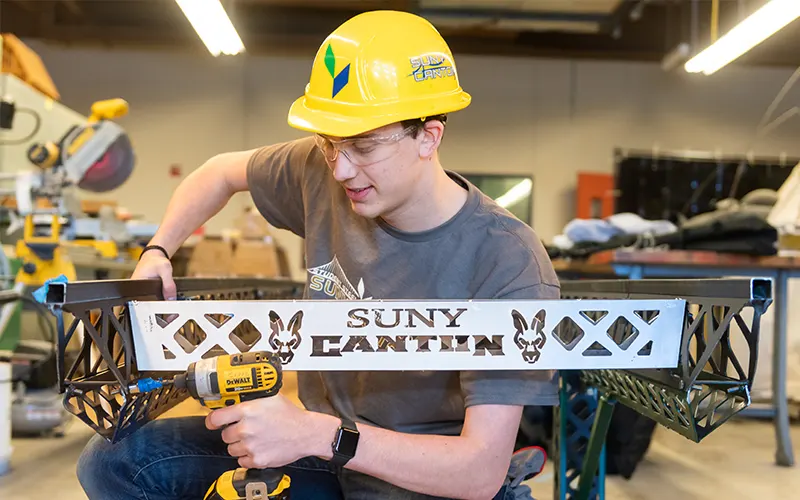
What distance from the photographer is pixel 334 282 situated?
156 cm

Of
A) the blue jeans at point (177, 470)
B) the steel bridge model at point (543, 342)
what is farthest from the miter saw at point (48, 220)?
the steel bridge model at point (543, 342)

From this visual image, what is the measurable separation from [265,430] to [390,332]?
244mm

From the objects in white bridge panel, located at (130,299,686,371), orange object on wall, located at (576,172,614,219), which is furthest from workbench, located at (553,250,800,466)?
orange object on wall, located at (576,172,614,219)

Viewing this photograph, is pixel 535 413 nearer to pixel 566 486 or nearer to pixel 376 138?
pixel 566 486

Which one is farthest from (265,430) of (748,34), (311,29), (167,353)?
(311,29)

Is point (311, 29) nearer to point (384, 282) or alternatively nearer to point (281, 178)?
point (281, 178)

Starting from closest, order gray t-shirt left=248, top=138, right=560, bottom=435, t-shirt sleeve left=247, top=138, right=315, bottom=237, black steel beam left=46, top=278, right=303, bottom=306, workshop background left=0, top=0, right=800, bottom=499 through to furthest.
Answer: black steel beam left=46, top=278, right=303, bottom=306 < gray t-shirt left=248, top=138, right=560, bottom=435 < t-shirt sleeve left=247, top=138, right=315, bottom=237 < workshop background left=0, top=0, right=800, bottom=499

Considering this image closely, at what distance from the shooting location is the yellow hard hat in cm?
125

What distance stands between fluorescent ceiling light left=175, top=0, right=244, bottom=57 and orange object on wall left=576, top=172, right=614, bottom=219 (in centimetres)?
473

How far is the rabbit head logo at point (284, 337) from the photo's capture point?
1068mm

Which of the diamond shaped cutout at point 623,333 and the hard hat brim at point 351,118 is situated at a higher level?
the hard hat brim at point 351,118

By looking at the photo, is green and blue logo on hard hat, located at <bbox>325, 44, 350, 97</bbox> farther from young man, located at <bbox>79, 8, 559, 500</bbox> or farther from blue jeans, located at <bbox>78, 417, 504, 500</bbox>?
blue jeans, located at <bbox>78, 417, 504, 500</bbox>

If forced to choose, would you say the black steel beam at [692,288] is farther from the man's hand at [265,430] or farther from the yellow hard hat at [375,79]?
the man's hand at [265,430]

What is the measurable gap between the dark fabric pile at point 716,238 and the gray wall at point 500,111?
487cm
